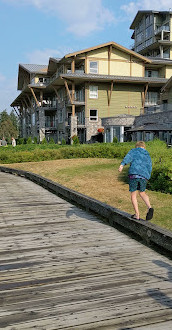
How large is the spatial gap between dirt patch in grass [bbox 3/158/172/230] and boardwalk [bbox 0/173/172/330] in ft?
9.80

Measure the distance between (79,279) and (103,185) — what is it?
10.1m

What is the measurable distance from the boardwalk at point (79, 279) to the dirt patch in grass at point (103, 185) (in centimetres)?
299

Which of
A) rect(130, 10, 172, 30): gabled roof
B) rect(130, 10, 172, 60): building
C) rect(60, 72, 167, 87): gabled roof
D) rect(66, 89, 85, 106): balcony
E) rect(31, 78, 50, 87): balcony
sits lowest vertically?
rect(66, 89, 85, 106): balcony

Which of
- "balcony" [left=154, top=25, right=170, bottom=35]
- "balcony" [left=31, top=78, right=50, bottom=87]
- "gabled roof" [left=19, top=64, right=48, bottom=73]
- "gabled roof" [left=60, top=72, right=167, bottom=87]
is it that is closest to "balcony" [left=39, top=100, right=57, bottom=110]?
"balcony" [left=31, top=78, right=50, bottom=87]

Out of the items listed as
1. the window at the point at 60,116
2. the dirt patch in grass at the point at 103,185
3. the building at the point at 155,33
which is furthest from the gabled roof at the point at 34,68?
the dirt patch in grass at the point at 103,185

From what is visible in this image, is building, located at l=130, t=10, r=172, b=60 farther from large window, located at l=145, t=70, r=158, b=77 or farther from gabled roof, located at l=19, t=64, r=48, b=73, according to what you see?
gabled roof, located at l=19, t=64, r=48, b=73

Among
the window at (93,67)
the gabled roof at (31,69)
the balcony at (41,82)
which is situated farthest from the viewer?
the gabled roof at (31,69)

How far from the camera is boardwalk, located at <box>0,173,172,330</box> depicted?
11.5ft

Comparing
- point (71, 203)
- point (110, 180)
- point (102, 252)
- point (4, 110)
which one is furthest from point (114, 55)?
point (4, 110)

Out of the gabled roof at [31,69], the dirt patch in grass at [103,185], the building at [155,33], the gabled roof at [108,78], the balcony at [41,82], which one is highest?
the building at [155,33]

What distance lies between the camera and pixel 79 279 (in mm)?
4539

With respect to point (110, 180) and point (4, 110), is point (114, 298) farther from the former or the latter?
point (4, 110)

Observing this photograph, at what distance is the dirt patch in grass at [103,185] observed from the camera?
10.3 metres

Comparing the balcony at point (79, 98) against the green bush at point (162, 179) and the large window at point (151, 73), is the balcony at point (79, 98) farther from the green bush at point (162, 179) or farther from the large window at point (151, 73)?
the green bush at point (162, 179)
